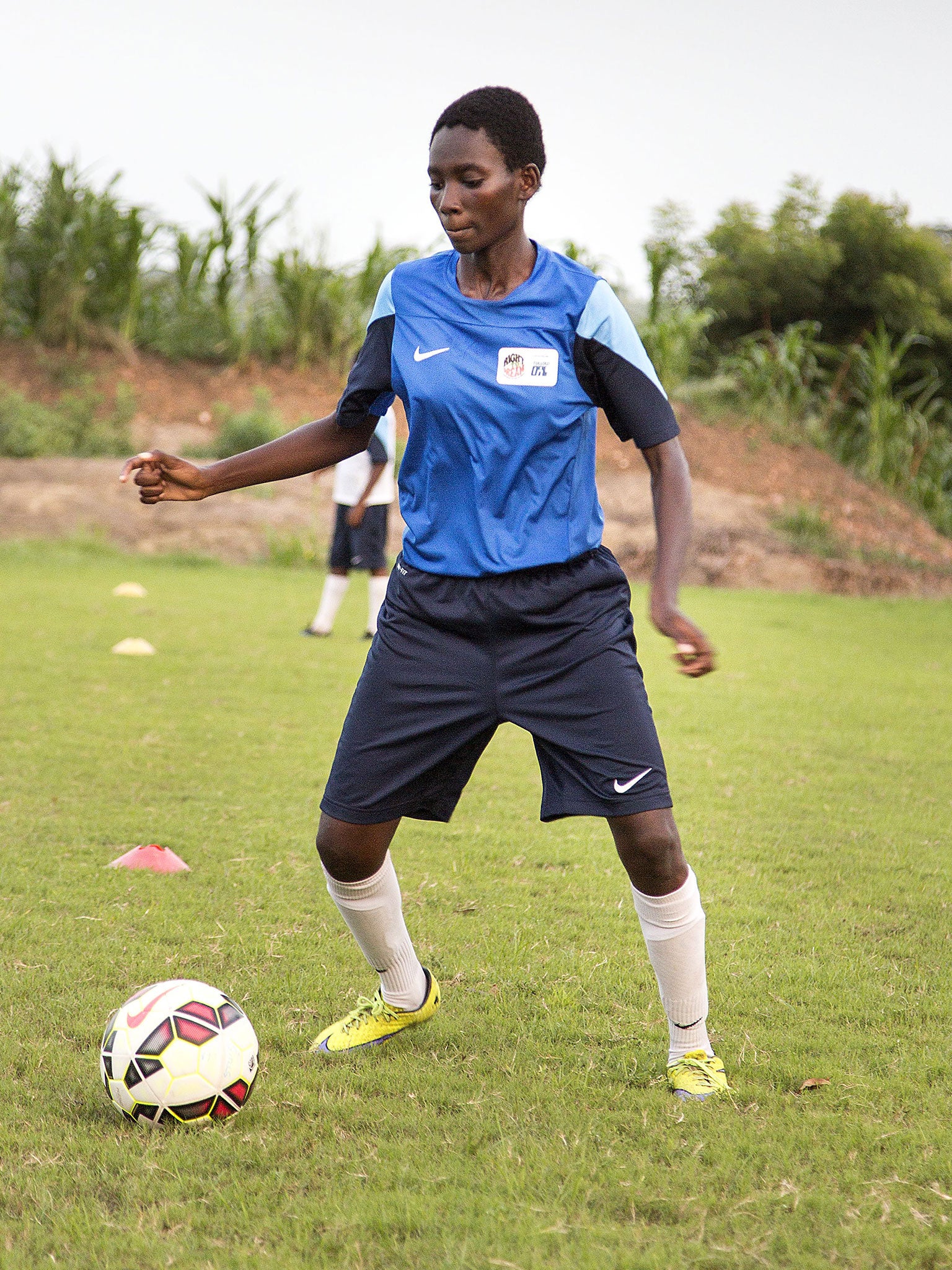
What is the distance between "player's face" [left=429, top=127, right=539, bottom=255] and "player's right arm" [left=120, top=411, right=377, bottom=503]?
1.90 feet

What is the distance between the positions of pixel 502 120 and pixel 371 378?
65cm

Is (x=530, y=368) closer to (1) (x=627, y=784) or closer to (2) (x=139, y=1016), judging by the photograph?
(1) (x=627, y=784)

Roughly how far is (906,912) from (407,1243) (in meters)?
2.56

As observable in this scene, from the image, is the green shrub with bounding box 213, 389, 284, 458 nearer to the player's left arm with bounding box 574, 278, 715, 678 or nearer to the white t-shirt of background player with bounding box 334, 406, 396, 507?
the white t-shirt of background player with bounding box 334, 406, 396, 507

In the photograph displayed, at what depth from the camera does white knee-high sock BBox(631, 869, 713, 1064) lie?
284 centimetres

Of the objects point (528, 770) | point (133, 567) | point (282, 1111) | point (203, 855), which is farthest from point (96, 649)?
point (282, 1111)

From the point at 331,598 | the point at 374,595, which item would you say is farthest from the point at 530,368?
the point at 331,598

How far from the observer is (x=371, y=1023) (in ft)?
10.3

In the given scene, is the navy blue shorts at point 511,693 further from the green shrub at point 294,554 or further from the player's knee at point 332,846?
the green shrub at point 294,554

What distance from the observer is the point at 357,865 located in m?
2.96

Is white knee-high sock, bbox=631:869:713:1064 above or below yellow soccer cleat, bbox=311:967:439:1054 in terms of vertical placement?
above

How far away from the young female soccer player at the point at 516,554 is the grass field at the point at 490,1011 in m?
0.37

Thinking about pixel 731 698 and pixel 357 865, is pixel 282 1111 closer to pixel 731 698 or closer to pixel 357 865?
pixel 357 865

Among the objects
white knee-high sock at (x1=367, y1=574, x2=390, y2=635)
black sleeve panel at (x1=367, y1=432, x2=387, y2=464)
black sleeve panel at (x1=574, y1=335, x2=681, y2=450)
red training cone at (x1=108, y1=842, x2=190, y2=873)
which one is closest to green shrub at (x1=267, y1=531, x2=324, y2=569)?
white knee-high sock at (x1=367, y1=574, x2=390, y2=635)
